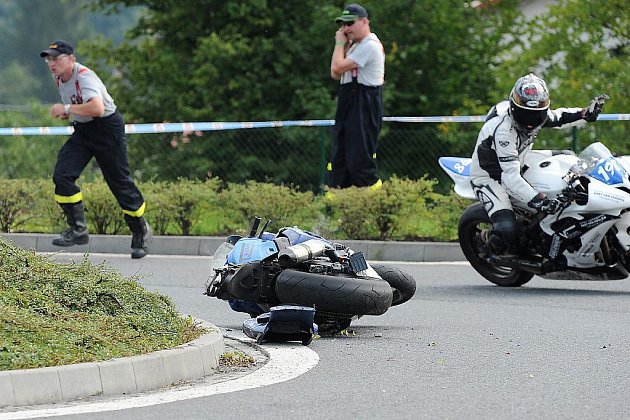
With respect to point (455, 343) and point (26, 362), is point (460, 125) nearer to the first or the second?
point (455, 343)

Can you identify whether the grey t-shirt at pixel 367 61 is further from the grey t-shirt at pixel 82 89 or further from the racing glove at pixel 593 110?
the racing glove at pixel 593 110

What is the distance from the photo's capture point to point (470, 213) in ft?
41.8

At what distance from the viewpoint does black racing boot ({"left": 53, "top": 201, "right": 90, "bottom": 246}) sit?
14.3m

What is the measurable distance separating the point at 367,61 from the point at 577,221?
475 cm

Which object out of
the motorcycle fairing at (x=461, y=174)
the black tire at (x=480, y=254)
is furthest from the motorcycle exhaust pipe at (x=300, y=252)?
the motorcycle fairing at (x=461, y=174)

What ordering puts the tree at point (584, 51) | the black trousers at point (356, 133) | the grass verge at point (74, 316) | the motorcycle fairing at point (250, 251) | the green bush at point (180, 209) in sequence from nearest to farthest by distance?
1. the grass verge at point (74, 316)
2. the motorcycle fairing at point (250, 251)
3. the green bush at point (180, 209)
4. the black trousers at point (356, 133)
5. the tree at point (584, 51)

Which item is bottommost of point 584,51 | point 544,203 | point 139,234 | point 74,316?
point 139,234

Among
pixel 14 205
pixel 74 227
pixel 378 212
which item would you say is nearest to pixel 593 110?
pixel 378 212

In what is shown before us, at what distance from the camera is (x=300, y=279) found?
28.8 feet

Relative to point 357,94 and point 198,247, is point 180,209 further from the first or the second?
point 357,94

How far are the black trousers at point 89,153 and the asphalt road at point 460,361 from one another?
2.02 meters

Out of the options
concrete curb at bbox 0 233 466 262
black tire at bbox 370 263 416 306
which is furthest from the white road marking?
concrete curb at bbox 0 233 466 262

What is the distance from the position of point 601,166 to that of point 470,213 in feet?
4.44

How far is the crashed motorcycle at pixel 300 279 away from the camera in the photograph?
8773mm
